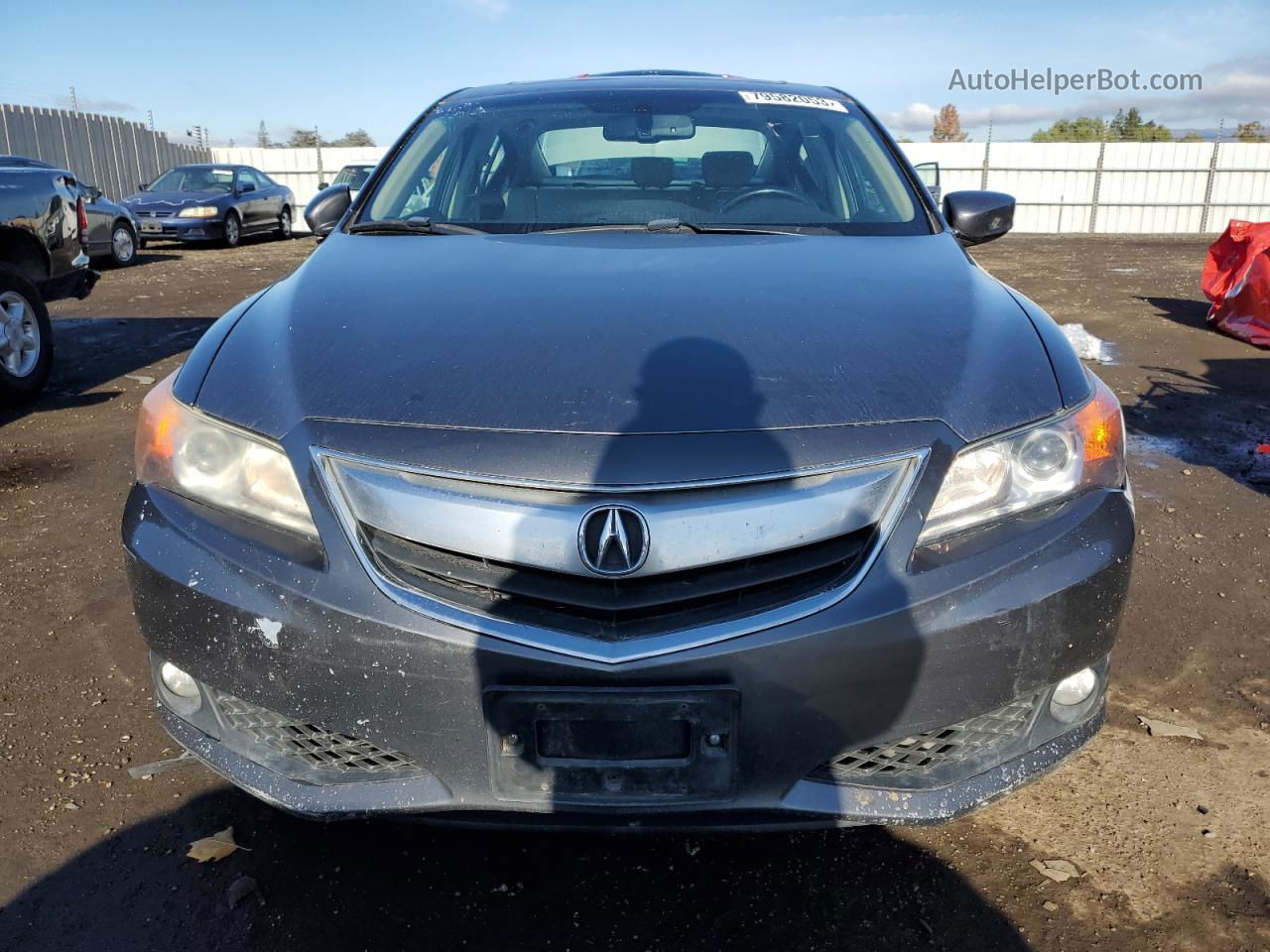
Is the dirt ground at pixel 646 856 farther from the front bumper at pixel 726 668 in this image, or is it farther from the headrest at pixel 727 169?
the headrest at pixel 727 169

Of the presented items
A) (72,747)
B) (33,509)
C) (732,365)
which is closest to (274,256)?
(33,509)

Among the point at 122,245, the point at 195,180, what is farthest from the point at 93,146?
the point at 122,245

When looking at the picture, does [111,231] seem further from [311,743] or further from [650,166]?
[311,743]

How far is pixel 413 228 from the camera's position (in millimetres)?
2809

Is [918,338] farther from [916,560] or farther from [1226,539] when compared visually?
[1226,539]

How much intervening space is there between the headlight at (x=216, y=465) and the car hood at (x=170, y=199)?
16.3 meters

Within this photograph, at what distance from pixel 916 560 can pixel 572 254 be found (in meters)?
1.27

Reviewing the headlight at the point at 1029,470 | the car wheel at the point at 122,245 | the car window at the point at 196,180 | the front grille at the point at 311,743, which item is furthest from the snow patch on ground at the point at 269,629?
the car window at the point at 196,180

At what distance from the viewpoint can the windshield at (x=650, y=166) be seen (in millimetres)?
2836

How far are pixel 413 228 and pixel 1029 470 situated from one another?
1.86 meters

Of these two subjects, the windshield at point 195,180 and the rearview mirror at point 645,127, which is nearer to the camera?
the rearview mirror at point 645,127

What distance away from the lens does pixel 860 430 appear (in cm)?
165

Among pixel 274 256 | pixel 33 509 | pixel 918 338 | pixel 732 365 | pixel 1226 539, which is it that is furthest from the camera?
pixel 274 256

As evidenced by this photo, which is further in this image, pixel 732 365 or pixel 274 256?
pixel 274 256
